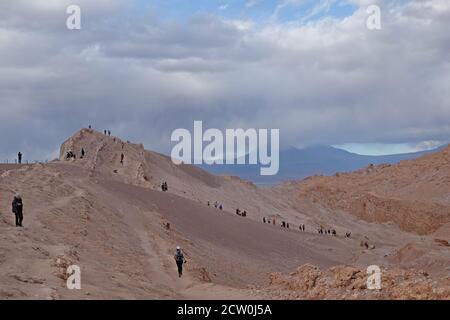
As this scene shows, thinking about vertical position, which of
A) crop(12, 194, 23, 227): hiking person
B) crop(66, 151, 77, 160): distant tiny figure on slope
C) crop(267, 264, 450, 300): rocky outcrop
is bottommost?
crop(267, 264, 450, 300): rocky outcrop

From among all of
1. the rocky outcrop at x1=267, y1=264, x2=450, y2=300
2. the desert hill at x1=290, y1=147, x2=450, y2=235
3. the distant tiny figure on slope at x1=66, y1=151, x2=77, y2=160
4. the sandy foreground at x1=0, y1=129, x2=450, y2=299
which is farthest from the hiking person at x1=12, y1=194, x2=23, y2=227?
the desert hill at x1=290, y1=147, x2=450, y2=235

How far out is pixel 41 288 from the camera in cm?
1387

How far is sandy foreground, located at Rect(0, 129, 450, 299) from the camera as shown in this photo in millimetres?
15531

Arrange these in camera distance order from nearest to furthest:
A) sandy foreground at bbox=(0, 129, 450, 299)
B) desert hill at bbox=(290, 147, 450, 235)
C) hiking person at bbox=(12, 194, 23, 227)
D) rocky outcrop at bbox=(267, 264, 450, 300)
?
rocky outcrop at bbox=(267, 264, 450, 300) < sandy foreground at bbox=(0, 129, 450, 299) < hiking person at bbox=(12, 194, 23, 227) < desert hill at bbox=(290, 147, 450, 235)

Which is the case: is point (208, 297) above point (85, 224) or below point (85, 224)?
below

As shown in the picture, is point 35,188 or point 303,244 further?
point 303,244

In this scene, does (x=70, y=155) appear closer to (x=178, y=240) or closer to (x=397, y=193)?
(x=178, y=240)

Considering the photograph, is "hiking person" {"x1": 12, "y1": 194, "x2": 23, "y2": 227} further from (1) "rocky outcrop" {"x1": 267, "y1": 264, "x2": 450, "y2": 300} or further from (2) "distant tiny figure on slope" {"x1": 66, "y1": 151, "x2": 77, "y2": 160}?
(2) "distant tiny figure on slope" {"x1": 66, "y1": 151, "x2": 77, "y2": 160}

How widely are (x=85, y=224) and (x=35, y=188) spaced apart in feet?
→ 16.7

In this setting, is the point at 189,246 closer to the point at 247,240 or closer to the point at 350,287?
the point at 247,240

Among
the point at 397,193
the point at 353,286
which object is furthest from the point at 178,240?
the point at 397,193

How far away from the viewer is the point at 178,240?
91.5 feet

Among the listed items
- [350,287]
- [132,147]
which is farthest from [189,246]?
[132,147]

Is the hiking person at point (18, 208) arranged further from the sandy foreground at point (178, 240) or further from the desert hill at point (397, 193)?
the desert hill at point (397, 193)
